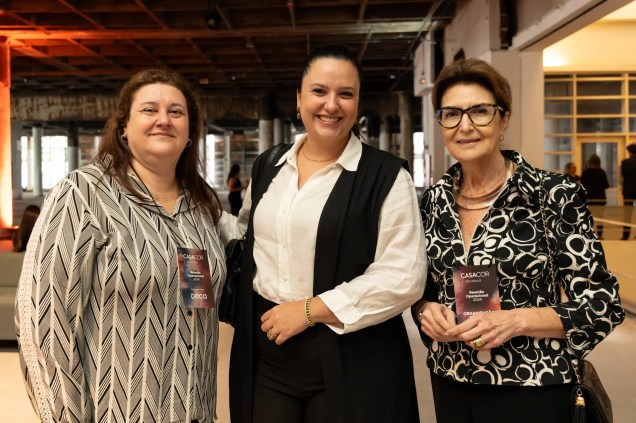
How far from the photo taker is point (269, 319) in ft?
5.83

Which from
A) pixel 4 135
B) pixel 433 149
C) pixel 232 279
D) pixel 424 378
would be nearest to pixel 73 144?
pixel 4 135

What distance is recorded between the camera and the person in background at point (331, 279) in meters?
1.73

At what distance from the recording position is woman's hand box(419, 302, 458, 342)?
5.53 feet

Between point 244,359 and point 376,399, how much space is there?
0.42m

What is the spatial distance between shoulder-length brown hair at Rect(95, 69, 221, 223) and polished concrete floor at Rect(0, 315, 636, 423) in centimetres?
213

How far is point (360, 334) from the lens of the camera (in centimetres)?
179

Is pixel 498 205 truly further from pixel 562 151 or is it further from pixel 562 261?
pixel 562 151

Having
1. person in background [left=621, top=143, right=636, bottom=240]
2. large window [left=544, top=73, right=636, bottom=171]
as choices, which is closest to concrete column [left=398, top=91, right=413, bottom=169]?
large window [left=544, top=73, right=636, bottom=171]

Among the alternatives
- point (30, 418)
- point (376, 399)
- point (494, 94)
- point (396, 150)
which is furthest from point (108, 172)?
point (396, 150)

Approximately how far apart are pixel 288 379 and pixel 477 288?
2.05 feet

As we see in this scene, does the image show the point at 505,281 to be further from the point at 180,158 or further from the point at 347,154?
the point at 180,158

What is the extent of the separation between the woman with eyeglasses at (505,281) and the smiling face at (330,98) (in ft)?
0.90

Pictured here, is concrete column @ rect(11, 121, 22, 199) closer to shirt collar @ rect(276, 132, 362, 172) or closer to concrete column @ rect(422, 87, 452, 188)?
concrete column @ rect(422, 87, 452, 188)

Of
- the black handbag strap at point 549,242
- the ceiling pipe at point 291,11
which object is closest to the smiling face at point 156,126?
the black handbag strap at point 549,242
